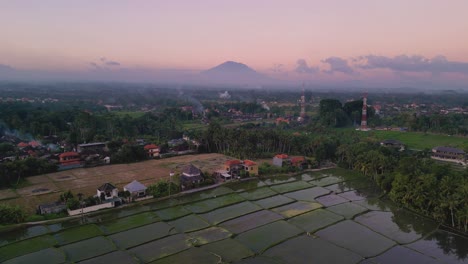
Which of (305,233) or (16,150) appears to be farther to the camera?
(16,150)

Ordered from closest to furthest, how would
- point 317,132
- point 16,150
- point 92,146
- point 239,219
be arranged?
point 239,219 < point 16,150 < point 92,146 < point 317,132

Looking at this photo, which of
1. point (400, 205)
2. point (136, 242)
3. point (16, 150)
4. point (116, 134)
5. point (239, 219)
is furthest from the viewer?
point (116, 134)

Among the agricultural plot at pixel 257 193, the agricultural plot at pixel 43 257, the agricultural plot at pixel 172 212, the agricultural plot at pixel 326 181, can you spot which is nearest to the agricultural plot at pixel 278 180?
the agricultural plot at pixel 326 181

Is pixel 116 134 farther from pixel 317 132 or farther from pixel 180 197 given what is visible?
pixel 317 132

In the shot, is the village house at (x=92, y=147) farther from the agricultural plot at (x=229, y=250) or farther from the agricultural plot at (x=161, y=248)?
the agricultural plot at (x=229, y=250)

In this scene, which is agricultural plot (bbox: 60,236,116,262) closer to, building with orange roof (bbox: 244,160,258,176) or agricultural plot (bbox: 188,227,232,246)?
agricultural plot (bbox: 188,227,232,246)

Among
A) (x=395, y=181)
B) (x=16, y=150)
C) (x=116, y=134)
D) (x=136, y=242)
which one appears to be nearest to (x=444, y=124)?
(x=395, y=181)
